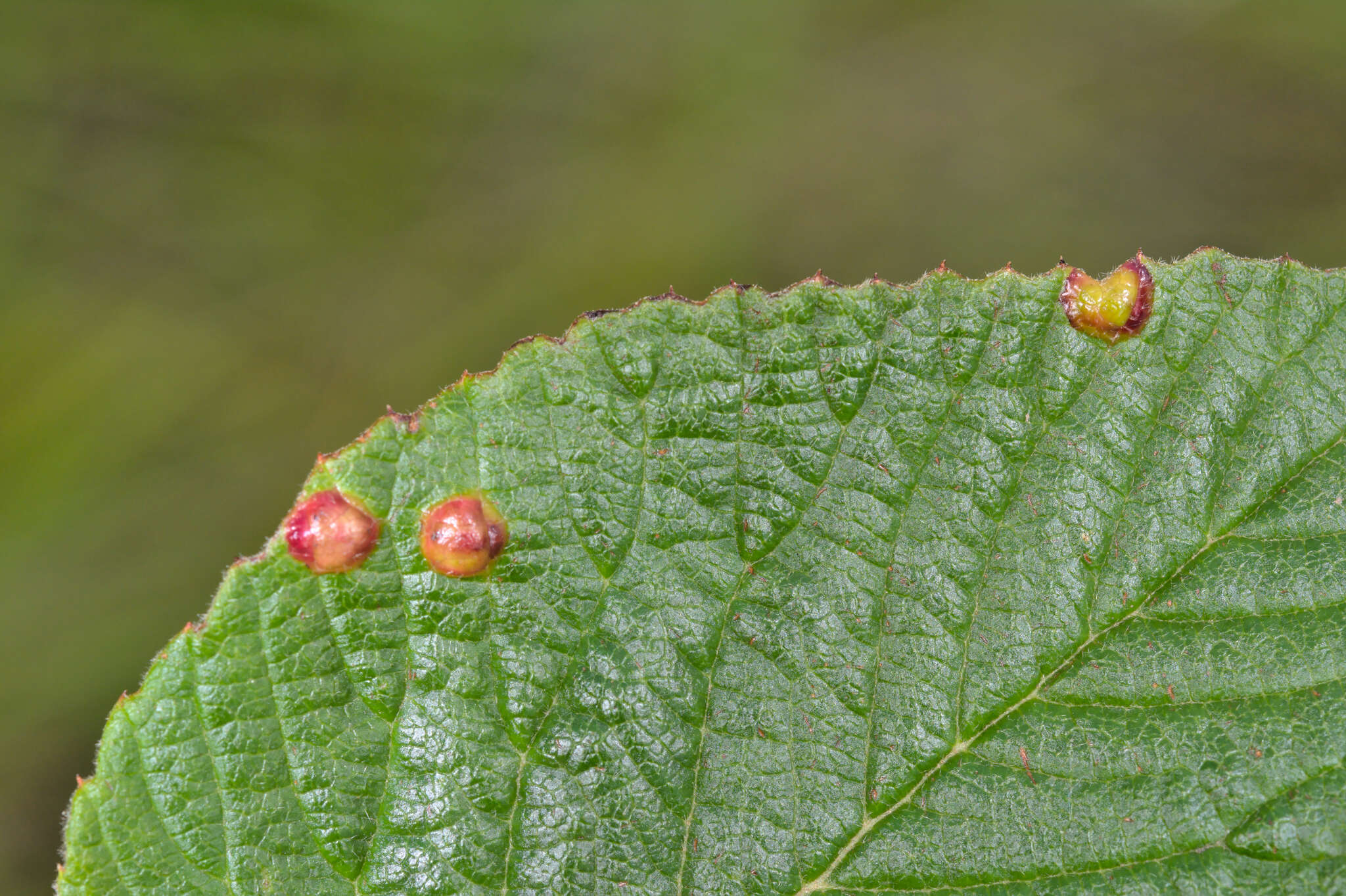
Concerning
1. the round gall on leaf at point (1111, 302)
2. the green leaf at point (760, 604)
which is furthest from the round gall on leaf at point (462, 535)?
the round gall on leaf at point (1111, 302)

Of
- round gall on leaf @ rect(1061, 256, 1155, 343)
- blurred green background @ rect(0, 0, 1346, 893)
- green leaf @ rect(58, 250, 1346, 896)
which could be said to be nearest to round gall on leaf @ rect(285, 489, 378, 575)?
green leaf @ rect(58, 250, 1346, 896)

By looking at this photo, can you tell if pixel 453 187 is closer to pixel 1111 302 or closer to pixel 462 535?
pixel 462 535

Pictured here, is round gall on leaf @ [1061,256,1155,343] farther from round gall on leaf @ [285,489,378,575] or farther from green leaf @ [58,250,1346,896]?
round gall on leaf @ [285,489,378,575]

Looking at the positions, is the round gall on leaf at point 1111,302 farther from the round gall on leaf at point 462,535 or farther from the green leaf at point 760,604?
the round gall on leaf at point 462,535

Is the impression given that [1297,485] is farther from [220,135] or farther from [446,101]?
[220,135]

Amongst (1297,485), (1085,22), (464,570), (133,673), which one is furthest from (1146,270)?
(133,673)
